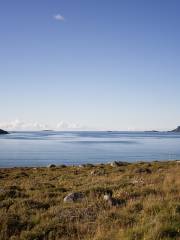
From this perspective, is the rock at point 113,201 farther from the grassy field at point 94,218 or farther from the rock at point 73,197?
the rock at point 73,197

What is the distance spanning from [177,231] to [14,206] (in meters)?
5.75

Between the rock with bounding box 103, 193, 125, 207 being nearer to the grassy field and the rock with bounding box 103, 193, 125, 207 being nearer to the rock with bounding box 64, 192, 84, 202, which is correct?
the grassy field

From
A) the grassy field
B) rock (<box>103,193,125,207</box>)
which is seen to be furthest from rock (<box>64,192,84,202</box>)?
rock (<box>103,193,125,207</box>)

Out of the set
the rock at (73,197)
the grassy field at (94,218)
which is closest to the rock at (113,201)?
the grassy field at (94,218)

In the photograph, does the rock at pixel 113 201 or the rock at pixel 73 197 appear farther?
the rock at pixel 73 197

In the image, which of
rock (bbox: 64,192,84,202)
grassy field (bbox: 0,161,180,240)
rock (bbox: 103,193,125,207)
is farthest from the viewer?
rock (bbox: 64,192,84,202)

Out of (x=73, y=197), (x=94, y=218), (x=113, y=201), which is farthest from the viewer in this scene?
(x=73, y=197)

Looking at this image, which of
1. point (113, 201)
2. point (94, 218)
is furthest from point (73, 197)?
point (94, 218)

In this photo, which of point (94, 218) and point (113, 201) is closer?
point (94, 218)

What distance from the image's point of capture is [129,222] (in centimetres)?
1027

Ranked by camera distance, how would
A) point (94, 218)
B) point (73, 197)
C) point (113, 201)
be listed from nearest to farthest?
point (94, 218), point (113, 201), point (73, 197)

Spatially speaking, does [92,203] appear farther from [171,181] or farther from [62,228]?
[171,181]

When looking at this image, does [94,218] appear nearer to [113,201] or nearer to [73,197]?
[113,201]

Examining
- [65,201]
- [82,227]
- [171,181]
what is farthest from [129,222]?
[171,181]
